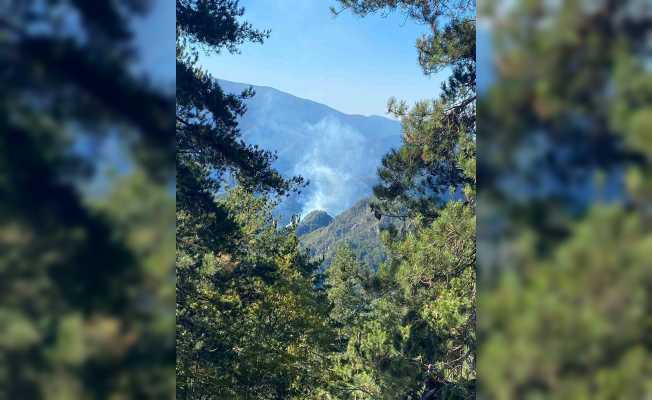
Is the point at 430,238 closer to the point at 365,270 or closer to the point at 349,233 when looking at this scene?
the point at 365,270

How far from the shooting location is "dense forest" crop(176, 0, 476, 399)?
175 inches

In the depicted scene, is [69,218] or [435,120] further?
[435,120]

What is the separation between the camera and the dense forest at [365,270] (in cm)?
444

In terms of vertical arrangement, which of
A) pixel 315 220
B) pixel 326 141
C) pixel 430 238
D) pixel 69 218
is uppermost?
pixel 326 141

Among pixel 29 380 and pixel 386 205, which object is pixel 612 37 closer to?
pixel 29 380

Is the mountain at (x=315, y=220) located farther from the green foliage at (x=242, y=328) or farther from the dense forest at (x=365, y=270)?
the dense forest at (x=365, y=270)

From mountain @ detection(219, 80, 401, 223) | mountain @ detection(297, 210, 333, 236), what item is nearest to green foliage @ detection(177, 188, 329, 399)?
mountain @ detection(297, 210, 333, 236)

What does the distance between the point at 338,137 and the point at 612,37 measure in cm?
10019

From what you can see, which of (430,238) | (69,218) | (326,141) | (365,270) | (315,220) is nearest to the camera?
(69,218)

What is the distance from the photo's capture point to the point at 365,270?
283 inches

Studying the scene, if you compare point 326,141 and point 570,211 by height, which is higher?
point 326,141

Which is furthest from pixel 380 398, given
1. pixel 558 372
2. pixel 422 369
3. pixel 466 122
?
pixel 558 372

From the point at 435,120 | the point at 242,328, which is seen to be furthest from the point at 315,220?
the point at 435,120

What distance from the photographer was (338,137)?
3942 inches
